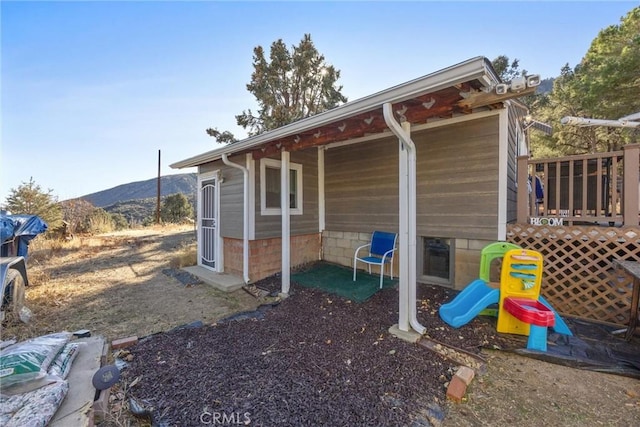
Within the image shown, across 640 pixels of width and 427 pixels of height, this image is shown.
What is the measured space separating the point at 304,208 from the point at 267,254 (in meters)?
1.15

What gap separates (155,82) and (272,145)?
3685mm

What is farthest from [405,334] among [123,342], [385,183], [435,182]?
[123,342]

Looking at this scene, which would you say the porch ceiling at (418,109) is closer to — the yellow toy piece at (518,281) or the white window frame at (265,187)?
the white window frame at (265,187)

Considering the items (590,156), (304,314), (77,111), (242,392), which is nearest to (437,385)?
(242,392)

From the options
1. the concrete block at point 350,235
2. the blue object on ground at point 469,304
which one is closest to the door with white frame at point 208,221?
the concrete block at point 350,235

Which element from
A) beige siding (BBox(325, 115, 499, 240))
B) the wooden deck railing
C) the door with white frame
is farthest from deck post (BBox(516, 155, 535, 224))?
the door with white frame

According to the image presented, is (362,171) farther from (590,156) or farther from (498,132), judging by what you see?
(590,156)

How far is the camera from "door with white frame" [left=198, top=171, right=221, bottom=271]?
5.45m

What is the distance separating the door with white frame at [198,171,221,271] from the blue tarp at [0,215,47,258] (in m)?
2.61

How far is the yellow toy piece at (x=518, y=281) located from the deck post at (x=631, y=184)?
4.49 feet

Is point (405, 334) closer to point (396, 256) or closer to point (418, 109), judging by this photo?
point (396, 256)

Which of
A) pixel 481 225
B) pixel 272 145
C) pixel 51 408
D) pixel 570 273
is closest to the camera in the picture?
pixel 51 408

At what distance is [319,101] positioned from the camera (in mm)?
10125

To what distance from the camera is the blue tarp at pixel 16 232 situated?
12.3ft
